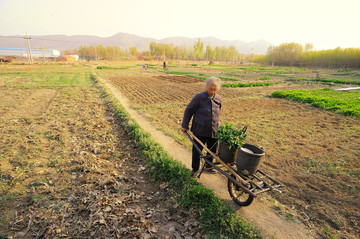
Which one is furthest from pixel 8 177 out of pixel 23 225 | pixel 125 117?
pixel 125 117

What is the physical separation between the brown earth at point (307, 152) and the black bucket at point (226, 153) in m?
1.41

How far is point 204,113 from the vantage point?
4039 millimetres

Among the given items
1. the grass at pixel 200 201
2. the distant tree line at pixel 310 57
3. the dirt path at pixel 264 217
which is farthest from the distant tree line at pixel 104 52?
the dirt path at pixel 264 217

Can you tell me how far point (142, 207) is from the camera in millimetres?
3773

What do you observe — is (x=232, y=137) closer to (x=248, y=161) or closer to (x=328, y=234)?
(x=248, y=161)

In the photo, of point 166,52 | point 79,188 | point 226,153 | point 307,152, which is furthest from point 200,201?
point 166,52

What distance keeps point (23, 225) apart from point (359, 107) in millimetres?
15435

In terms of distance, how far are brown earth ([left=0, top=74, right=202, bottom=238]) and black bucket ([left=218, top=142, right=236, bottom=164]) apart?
4.31ft

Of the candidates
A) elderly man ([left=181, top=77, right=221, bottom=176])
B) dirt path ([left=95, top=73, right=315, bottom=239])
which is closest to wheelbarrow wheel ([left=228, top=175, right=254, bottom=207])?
dirt path ([left=95, top=73, right=315, bottom=239])

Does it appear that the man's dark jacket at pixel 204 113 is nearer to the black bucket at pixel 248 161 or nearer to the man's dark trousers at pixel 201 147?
the man's dark trousers at pixel 201 147

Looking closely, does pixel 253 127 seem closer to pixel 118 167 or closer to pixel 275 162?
pixel 275 162

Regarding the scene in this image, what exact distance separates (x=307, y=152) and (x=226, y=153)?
4196mm

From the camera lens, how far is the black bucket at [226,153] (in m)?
3.65

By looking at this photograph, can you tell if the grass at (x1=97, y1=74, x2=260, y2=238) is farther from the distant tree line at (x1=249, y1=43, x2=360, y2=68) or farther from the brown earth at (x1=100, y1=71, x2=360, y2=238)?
the distant tree line at (x1=249, y1=43, x2=360, y2=68)
